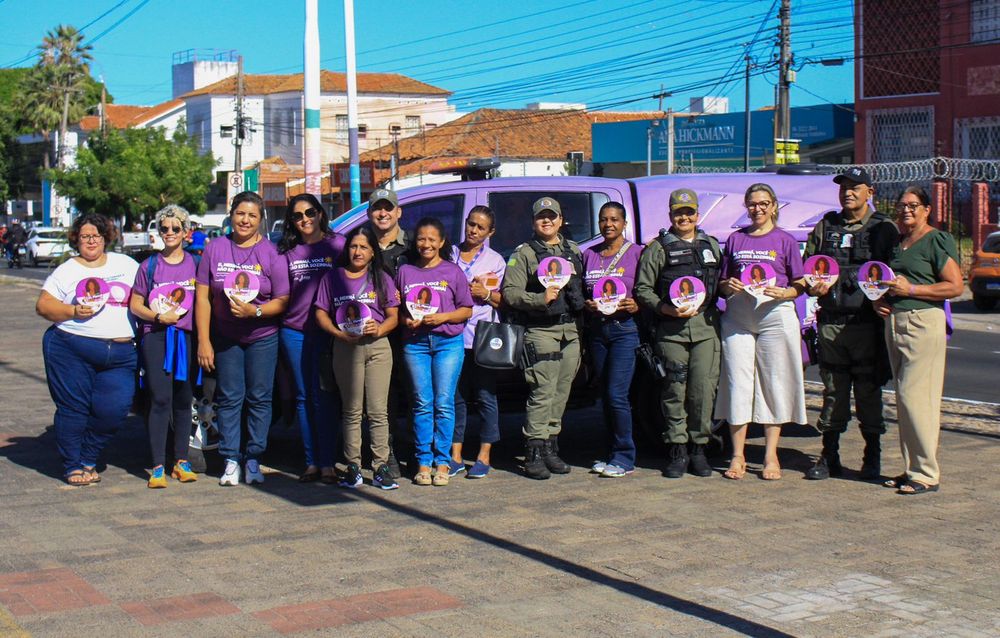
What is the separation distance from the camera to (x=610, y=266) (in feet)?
26.6

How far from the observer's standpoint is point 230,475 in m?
7.99

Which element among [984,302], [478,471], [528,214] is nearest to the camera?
[478,471]

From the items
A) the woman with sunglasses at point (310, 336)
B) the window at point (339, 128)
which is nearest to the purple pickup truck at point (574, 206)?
the woman with sunglasses at point (310, 336)

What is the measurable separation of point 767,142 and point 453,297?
119 feet

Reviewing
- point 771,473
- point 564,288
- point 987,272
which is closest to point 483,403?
point 564,288

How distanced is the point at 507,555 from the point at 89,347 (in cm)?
341

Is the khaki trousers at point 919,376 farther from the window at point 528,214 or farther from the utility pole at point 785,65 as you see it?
the utility pole at point 785,65

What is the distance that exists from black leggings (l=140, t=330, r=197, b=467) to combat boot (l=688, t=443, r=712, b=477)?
3.43 m

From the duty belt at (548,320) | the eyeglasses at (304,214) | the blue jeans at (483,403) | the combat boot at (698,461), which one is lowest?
the combat boot at (698,461)

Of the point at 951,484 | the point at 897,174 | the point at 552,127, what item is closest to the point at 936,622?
the point at 951,484

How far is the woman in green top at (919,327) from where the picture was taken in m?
7.46

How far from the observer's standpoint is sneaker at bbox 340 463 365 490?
25.9ft

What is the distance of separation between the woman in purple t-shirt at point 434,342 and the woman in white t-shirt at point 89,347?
74.5 inches

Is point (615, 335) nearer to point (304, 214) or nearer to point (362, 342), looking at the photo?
point (362, 342)
